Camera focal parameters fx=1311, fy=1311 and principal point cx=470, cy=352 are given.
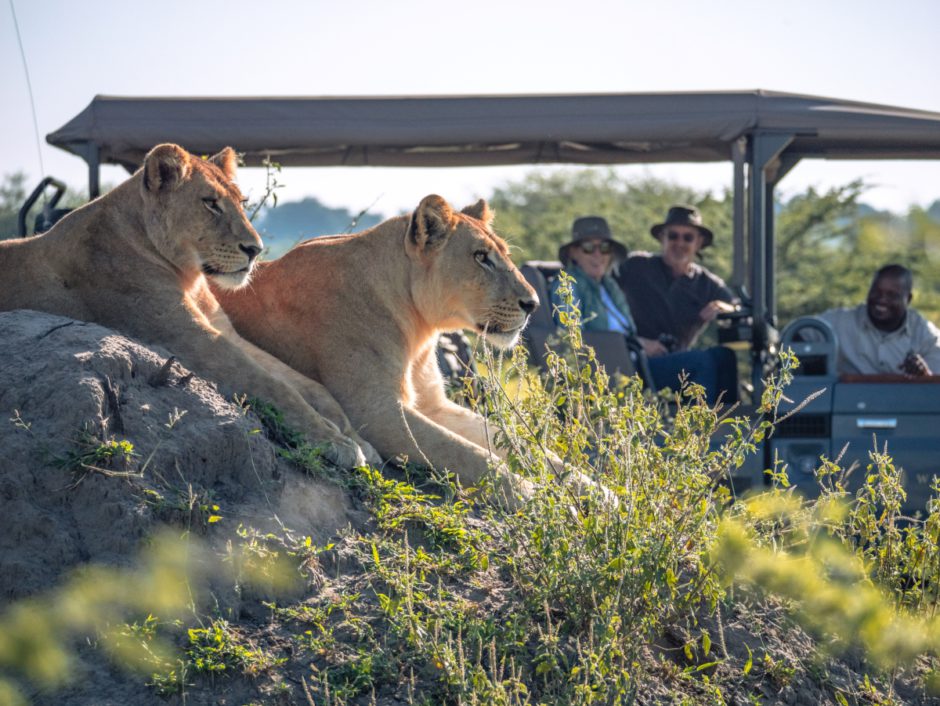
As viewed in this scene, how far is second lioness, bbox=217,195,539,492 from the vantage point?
4.37 metres

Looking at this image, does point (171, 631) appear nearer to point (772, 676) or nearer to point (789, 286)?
point (772, 676)

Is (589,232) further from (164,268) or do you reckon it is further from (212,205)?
(164,268)

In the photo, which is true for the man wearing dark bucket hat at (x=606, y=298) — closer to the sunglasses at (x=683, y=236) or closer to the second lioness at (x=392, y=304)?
the sunglasses at (x=683, y=236)

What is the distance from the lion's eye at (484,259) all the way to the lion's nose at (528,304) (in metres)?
0.16

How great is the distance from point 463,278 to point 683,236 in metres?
4.20

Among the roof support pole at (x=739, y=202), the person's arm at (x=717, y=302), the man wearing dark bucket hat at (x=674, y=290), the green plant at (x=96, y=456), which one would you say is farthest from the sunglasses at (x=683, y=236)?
the green plant at (x=96, y=456)

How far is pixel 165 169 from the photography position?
13.6 ft

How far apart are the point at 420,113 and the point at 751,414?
2.20 meters

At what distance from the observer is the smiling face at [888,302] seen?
23.1 feet

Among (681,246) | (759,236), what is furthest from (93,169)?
(681,246)

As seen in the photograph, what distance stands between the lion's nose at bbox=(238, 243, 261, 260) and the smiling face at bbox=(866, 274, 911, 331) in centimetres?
405

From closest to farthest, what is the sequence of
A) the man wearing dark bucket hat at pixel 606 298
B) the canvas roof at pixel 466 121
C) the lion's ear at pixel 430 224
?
the lion's ear at pixel 430 224 → the canvas roof at pixel 466 121 → the man wearing dark bucket hat at pixel 606 298

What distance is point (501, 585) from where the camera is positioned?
11.4 ft

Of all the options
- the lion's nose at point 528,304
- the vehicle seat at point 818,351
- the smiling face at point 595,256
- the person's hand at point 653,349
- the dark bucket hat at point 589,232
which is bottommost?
the person's hand at point 653,349
